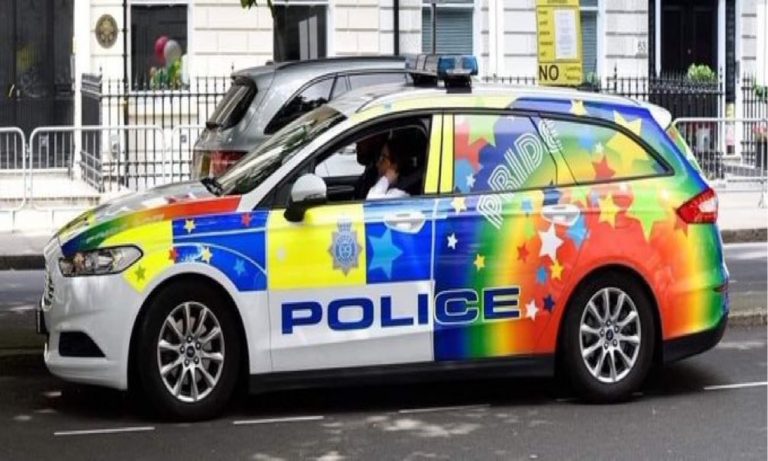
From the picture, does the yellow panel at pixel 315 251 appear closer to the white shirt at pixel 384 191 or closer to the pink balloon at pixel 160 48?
the white shirt at pixel 384 191

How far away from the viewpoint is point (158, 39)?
23531 mm

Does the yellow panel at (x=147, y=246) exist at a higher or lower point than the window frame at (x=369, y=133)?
lower

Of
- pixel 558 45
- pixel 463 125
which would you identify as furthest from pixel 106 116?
pixel 463 125

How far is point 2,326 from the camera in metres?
10.2

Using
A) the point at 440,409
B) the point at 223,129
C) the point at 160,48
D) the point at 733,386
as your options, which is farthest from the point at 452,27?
the point at 440,409

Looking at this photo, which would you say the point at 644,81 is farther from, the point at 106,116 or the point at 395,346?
the point at 395,346

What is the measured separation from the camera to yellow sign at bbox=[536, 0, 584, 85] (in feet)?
44.2

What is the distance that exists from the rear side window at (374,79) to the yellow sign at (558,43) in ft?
5.67

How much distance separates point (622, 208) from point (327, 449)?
89.7 inches

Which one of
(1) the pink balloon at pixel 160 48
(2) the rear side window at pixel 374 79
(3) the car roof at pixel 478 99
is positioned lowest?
(3) the car roof at pixel 478 99

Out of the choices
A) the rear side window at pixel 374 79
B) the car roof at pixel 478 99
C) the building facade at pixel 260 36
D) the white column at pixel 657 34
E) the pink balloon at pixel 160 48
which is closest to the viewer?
the car roof at pixel 478 99

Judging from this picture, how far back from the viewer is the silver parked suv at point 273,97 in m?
12.0

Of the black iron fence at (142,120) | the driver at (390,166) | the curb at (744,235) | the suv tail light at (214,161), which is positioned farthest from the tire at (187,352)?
the curb at (744,235)

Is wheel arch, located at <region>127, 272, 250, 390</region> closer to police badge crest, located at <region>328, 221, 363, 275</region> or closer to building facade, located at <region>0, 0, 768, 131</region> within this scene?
police badge crest, located at <region>328, 221, 363, 275</region>
